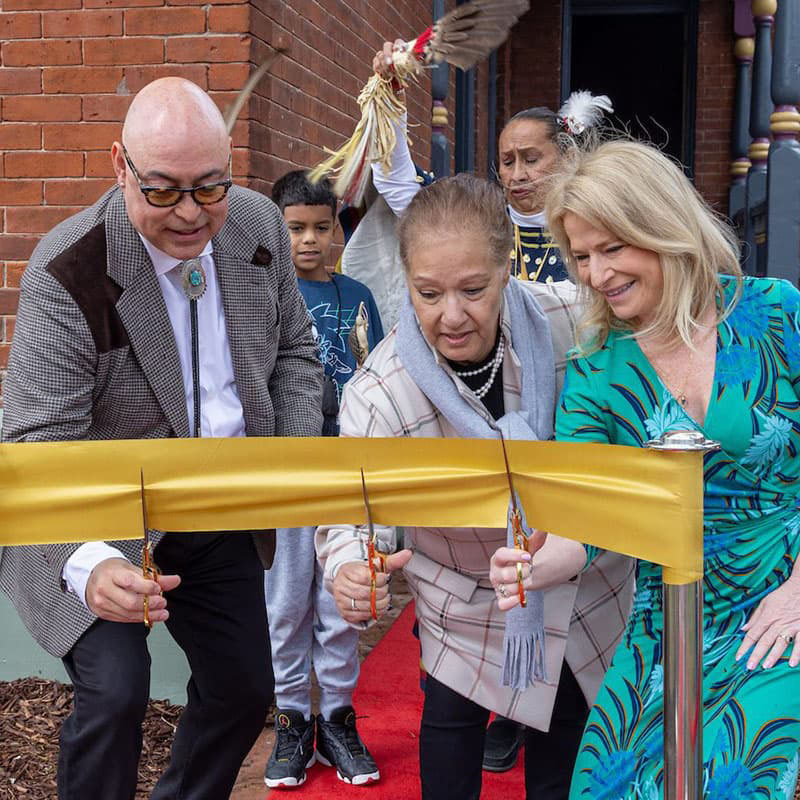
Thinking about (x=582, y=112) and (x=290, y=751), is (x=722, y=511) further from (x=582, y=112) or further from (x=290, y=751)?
(x=582, y=112)

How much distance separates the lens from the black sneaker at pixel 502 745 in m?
3.70

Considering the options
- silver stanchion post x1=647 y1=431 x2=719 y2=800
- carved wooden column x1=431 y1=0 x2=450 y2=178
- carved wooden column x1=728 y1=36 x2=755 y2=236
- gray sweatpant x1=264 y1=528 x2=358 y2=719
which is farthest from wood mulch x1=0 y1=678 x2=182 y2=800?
carved wooden column x1=728 y1=36 x2=755 y2=236

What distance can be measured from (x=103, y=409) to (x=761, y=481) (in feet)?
4.90

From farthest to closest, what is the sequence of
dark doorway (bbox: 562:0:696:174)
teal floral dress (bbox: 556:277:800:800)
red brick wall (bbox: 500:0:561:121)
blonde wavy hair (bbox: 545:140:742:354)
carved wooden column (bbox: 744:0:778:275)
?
dark doorway (bbox: 562:0:696:174), red brick wall (bbox: 500:0:561:121), carved wooden column (bbox: 744:0:778:275), blonde wavy hair (bbox: 545:140:742:354), teal floral dress (bbox: 556:277:800:800)

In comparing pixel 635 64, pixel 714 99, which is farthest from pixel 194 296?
pixel 635 64

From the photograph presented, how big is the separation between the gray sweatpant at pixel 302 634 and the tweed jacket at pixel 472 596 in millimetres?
1190

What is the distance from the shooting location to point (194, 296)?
2676 millimetres

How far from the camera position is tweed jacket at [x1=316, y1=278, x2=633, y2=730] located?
2535 millimetres

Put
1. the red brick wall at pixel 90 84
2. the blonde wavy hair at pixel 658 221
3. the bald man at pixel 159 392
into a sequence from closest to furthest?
the blonde wavy hair at pixel 658 221 < the bald man at pixel 159 392 < the red brick wall at pixel 90 84

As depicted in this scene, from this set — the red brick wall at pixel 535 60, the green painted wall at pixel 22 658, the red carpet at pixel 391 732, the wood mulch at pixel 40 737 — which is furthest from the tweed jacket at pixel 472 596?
the red brick wall at pixel 535 60

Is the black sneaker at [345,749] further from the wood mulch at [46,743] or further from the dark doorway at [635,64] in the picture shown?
the dark doorway at [635,64]

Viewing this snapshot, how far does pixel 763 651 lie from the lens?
2158mm

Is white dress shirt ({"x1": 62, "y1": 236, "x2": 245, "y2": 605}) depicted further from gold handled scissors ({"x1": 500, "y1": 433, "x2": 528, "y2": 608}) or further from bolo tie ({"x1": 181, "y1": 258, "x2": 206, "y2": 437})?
gold handled scissors ({"x1": 500, "y1": 433, "x2": 528, "y2": 608})

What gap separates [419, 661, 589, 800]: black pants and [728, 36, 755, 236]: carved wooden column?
402 inches
